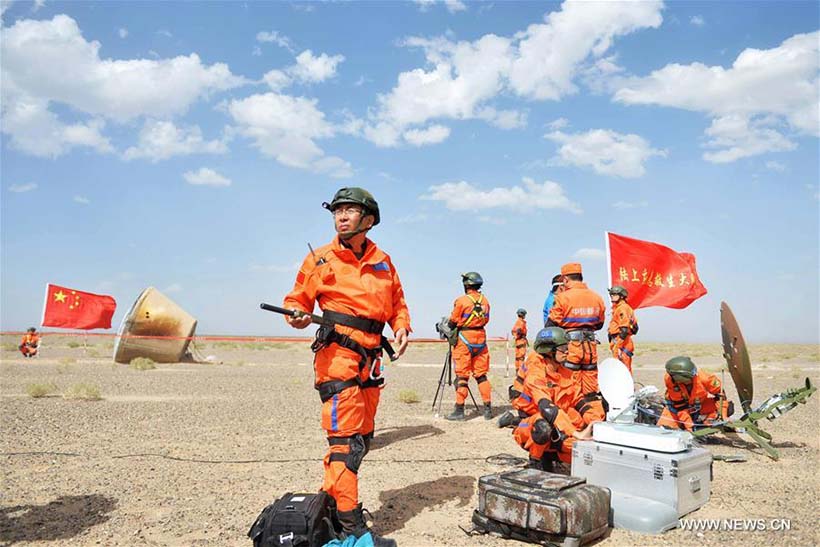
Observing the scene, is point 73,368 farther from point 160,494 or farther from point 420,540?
point 420,540

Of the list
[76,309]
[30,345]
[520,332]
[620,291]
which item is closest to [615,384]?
[620,291]

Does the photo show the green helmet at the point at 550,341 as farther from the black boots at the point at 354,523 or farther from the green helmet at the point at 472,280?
the green helmet at the point at 472,280

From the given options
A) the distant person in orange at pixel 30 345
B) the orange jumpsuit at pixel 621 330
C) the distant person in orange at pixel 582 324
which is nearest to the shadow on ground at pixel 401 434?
the distant person in orange at pixel 582 324

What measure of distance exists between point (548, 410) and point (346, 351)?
2.26 meters

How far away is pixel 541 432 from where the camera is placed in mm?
5473

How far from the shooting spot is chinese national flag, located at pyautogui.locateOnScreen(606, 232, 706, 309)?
36.0ft

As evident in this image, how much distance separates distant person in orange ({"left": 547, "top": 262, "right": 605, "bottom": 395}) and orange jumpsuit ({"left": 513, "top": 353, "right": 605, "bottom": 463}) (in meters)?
0.12

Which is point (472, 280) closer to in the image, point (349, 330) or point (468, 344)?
point (468, 344)

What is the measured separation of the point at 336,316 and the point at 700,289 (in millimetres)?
9657

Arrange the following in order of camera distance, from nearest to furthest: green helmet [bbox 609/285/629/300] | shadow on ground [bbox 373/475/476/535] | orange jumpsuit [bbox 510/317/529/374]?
1. shadow on ground [bbox 373/475/476/535]
2. green helmet [bbox 609/285/629/300]
3. orange jumpsuit [bbox 510/317/529/374]

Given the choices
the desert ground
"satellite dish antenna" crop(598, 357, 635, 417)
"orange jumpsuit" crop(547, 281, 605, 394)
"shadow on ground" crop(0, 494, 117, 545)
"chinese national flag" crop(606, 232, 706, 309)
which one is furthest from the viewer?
"chinese national flag" crop(606, 232, 706, 309)

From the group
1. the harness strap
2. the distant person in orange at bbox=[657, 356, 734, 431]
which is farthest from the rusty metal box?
the distant person in orange at bbox=[657, 356, 734, 431]

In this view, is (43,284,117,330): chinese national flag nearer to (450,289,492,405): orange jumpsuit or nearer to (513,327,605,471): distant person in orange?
(450,289,492,405): orange jumpsuit

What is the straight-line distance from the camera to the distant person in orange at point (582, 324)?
6266mm
